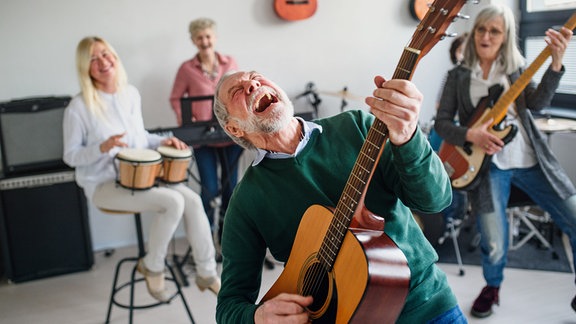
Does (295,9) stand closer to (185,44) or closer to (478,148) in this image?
(185,44)

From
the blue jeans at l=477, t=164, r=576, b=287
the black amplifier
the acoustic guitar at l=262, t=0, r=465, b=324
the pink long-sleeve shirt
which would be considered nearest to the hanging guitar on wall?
the pink long-sleeve shirt

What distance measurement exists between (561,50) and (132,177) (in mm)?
2065

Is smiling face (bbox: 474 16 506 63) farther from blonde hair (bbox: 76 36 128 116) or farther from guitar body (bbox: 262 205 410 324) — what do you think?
blonde hair (bbox: 76 36 128 116)

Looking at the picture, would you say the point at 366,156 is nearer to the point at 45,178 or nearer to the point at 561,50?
the point at 561,50

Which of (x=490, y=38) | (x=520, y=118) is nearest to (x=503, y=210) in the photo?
(x=520, y=118)

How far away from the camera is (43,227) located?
12.6ft

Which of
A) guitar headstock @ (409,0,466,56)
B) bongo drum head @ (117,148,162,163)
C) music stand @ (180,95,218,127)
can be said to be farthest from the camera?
music stand @ (180,95,218,127)

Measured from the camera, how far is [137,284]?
375cm

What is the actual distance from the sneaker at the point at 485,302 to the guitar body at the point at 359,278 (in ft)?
6.25

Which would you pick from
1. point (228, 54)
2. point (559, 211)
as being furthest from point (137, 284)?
point (559, 211)

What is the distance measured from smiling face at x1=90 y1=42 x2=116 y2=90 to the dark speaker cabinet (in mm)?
1037

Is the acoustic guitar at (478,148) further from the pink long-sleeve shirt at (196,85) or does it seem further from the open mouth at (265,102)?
the pink long-sleeve shirt at (196,85)

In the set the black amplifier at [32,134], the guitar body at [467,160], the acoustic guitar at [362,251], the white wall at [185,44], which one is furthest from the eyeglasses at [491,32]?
the black amplifier at [32,134]

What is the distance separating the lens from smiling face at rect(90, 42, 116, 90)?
297cm
